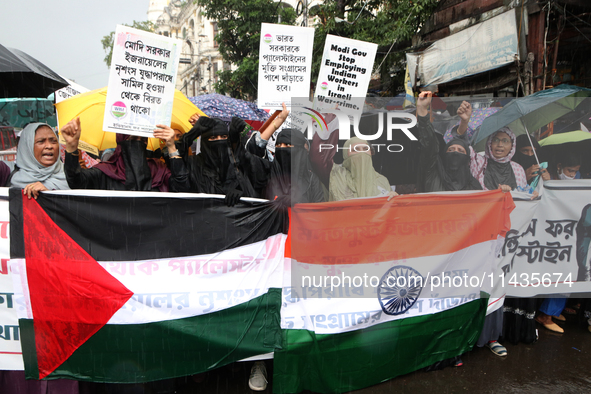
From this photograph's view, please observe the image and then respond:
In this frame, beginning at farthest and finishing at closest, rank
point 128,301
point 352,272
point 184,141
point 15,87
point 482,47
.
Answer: point 482,47 → point 15,87 → point 184,141 → point 352,272 → point 128,301

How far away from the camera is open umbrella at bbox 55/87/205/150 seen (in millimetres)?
3590

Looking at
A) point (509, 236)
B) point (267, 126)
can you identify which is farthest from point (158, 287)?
point (509, 236)

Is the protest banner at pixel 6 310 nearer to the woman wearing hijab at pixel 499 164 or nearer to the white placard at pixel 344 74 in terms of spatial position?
the white placard at pixel 344 74

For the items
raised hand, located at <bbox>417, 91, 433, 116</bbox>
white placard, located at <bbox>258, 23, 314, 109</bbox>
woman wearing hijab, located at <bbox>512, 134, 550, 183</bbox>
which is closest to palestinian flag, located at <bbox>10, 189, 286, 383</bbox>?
white placard, located at <bbox>258, 23, 314, 109</bbox>

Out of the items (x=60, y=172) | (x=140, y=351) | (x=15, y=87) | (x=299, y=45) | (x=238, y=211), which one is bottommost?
(x=140, y=351)

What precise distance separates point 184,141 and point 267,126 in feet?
2.34

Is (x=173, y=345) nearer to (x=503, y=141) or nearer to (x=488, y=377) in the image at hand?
(x=488, y=377)

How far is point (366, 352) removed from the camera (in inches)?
118

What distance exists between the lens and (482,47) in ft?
26.9

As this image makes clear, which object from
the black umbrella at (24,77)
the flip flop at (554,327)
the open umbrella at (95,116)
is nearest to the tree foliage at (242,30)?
the black umbrella at (24,77)

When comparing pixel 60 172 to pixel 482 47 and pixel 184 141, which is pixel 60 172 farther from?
pixel 482 47

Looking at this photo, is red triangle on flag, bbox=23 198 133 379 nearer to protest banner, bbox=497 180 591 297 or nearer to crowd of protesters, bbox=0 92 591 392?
crowd of protesters, bbox=0 92 591 392

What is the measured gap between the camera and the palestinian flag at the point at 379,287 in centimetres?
294

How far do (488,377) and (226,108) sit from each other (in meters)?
6.85
